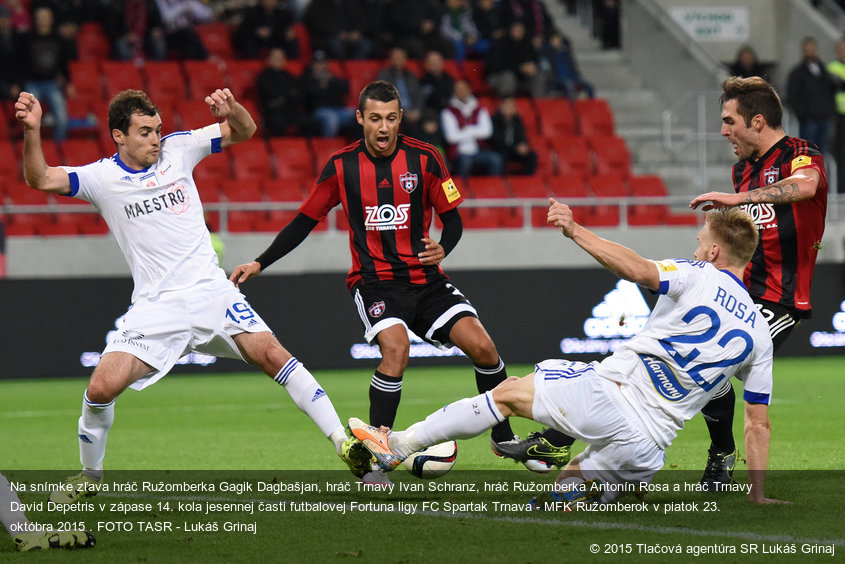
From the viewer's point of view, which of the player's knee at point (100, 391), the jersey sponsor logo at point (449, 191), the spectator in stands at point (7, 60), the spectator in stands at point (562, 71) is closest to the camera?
the player's knee at point (100, 391)

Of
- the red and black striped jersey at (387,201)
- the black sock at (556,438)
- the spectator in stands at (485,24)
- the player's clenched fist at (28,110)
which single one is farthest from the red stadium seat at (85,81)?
the black sock at (556,438)

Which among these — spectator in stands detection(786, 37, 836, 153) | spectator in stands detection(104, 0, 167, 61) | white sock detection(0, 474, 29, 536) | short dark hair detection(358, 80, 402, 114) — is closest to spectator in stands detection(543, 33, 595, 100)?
spectator in stands detection(786, 37, 836, 153)

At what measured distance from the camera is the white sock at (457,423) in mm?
5496

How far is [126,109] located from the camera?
6.33 meters

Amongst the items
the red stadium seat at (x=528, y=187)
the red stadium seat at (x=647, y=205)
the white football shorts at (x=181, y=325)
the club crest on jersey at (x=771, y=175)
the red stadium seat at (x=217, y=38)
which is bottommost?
the red stadium seat at (x=647, y=205)

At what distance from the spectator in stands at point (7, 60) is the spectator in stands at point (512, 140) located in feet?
21.4

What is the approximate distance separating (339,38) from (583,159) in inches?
162

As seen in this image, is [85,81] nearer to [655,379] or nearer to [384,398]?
[384,398]

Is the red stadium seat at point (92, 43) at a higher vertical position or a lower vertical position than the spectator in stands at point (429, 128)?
higher

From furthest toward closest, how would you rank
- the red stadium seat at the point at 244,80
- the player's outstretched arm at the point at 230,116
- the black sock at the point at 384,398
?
the red stadium seat at the point at 244,80
the black sock at the point at 384,398
the player's outstretched arm at the point at 230,116

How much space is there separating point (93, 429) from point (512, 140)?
11.8m

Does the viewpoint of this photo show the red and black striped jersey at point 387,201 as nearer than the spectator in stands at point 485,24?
Yes

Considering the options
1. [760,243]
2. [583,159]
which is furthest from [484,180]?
[760,243]

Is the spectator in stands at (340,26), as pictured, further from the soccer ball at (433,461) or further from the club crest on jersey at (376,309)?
the soccer ball at (433,461)
